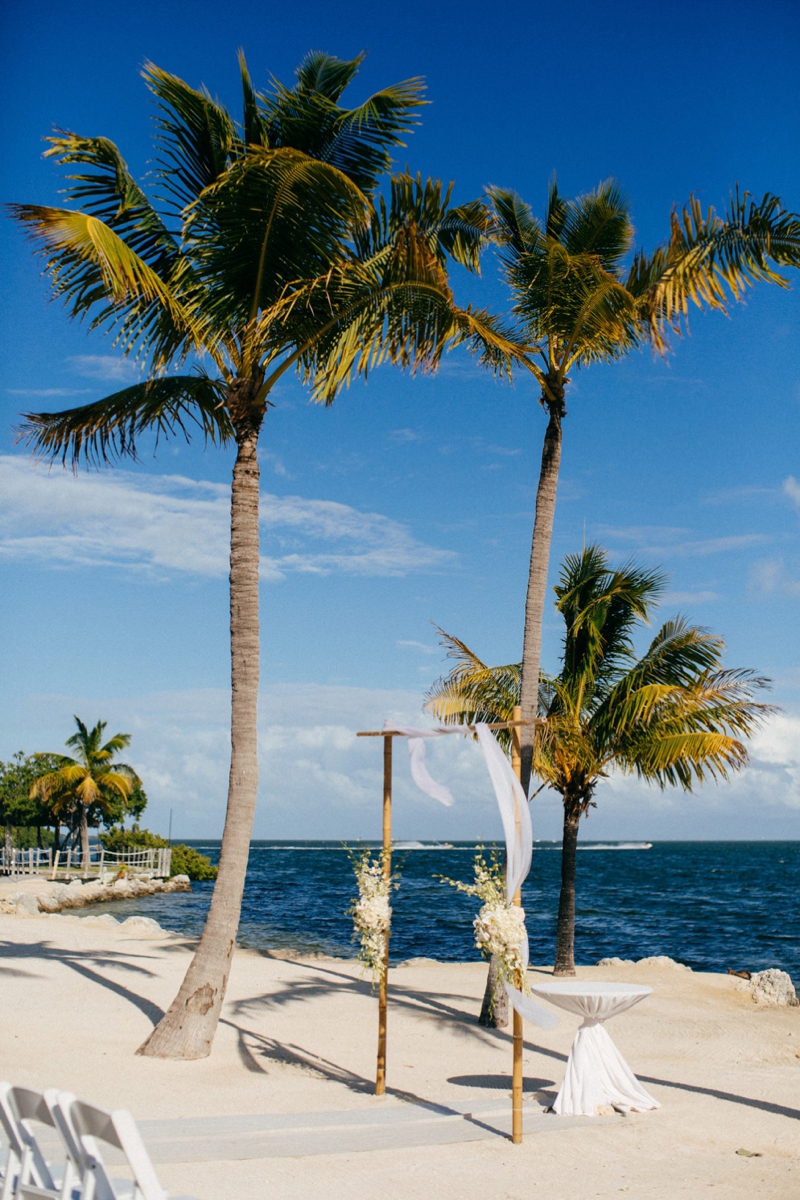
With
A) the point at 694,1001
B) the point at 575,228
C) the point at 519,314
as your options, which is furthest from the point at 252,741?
the point at 694,1001

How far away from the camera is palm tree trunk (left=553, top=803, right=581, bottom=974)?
51.1 ft

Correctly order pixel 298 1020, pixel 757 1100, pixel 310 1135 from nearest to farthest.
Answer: pixel 310 1135
pixel 757 1100
pixel 298 1020

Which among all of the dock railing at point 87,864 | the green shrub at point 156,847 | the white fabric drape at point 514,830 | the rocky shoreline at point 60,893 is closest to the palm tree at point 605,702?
the white fabric drape at point 514,830

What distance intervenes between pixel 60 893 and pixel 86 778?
42.2ft

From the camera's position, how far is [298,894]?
5084cm

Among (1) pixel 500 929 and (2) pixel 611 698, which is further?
(2) pixel 611 698

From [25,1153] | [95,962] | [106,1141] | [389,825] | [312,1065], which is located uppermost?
[389,825]

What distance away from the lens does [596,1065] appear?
813 cm

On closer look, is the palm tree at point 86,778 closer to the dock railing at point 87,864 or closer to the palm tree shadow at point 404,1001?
the dock railing at point 87,864

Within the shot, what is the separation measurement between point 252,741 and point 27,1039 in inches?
155

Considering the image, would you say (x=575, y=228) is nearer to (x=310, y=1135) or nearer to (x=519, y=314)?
(x=519, y=314)

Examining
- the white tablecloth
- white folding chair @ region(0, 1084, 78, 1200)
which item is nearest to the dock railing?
the white tablecloth

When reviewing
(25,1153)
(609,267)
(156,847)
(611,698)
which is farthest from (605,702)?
(156,847)

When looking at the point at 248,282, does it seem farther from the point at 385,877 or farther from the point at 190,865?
the point at 190,865
